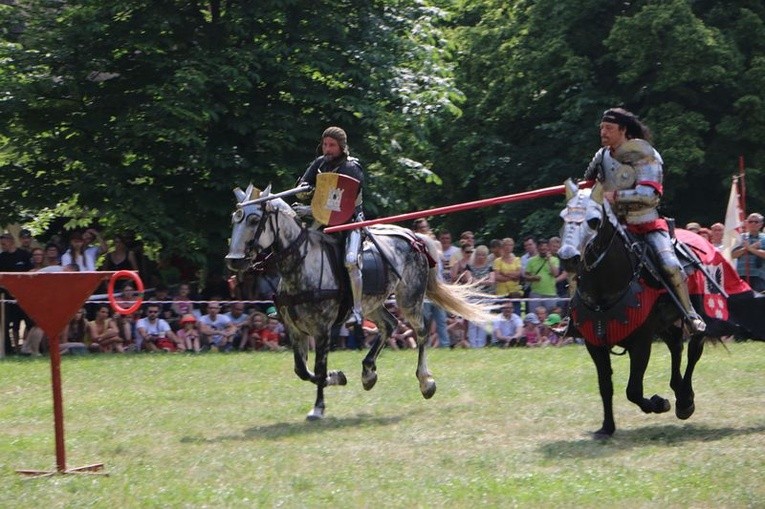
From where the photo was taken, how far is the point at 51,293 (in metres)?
8.80

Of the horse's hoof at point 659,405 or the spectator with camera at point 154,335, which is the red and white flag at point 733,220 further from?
the spectator with camera at point 154,335

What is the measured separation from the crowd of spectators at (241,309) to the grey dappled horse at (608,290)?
6834 mm

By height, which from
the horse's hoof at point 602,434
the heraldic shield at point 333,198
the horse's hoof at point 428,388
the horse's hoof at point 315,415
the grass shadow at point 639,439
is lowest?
the grass shadow at point 639,439

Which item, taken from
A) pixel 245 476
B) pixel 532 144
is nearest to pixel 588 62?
pixel 532 144

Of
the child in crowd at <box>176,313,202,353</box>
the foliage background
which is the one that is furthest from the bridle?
the foliage background

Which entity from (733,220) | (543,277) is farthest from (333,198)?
(543,277)

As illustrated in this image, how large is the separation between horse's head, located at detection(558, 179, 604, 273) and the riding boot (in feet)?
2.88

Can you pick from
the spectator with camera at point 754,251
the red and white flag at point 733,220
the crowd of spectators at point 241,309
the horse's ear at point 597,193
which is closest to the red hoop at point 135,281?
the horse's ear at point 597,193

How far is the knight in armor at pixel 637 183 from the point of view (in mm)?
10211

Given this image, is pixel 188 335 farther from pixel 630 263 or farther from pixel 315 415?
pixel 630 263

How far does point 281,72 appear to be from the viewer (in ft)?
65.8

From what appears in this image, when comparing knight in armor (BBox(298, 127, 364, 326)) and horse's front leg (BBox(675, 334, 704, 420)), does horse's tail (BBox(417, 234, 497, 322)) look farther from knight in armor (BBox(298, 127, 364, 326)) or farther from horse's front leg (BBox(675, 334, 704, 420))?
horse's front leg (BBox(675, 334, 704, 420))

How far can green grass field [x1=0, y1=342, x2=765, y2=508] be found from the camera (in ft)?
27.1

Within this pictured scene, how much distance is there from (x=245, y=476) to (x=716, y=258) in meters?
4.81
